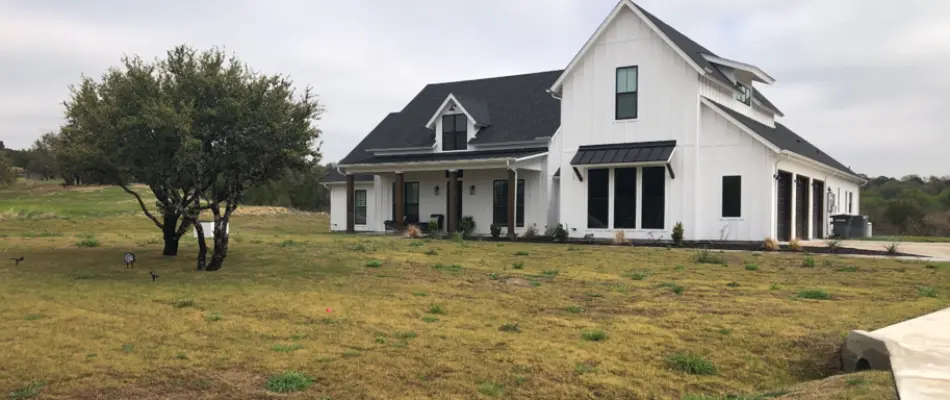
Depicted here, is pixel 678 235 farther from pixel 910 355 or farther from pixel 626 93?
pixel 910 355

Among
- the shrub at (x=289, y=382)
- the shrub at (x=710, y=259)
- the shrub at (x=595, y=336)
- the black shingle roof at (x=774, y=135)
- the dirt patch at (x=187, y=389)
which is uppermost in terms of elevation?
the black shingle roof at (x=774, y=135)

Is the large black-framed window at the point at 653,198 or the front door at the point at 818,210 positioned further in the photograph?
the front door at the point at 818,210

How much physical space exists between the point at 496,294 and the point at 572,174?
14.3 meters

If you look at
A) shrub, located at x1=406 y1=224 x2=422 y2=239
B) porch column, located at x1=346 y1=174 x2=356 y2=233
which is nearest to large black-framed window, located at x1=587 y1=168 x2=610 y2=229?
shrub, located at x1=406 y1=224 x2=422 y2=239

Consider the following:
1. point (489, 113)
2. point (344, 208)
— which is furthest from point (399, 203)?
point (489, 113)

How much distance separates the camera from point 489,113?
30.7 metres

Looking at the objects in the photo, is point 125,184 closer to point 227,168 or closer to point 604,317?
point 227,168

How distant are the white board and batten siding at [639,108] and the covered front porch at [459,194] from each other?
6.10ft

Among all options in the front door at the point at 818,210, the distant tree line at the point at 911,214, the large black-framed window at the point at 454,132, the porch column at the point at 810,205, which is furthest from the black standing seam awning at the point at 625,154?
the distant tree line at the point at 911,214

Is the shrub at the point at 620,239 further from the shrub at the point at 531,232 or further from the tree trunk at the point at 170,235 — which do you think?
the tree trunk at the point at 170,235

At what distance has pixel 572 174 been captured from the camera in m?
25.2

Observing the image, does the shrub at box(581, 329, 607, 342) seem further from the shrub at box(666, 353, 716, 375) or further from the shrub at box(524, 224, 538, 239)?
the shrub at box(524, 224, 538, 239)

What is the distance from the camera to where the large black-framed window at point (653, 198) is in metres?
23.4

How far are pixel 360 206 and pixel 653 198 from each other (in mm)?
15093
